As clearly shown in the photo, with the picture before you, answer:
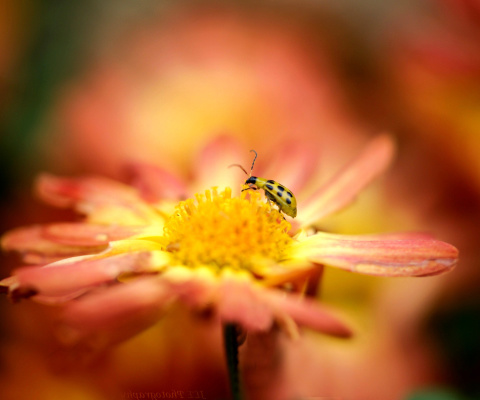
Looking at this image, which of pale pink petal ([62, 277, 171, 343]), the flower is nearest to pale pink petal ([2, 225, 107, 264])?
the flower

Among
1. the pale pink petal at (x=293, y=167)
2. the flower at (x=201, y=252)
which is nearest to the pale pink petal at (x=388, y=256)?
the flower at (x=201, y=252)

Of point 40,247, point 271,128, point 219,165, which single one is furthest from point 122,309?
point 271,128

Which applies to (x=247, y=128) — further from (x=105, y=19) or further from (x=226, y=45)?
(x=105, y=19)

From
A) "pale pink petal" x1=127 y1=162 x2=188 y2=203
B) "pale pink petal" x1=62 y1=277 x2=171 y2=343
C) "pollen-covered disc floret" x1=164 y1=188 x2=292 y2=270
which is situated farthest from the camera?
"pale pink petal" x1=127 y1=162 x2=188 y2=203

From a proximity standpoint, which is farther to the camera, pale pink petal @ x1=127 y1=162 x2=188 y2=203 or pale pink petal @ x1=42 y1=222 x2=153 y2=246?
pale pink petal @ x1=127 y1=162 x2=188 y2=203

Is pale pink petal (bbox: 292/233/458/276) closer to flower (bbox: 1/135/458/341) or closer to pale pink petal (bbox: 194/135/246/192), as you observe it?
flower (bbox: 1/135/458/341)

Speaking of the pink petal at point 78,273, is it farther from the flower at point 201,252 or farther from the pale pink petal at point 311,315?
the pale pink petal at point 311,315

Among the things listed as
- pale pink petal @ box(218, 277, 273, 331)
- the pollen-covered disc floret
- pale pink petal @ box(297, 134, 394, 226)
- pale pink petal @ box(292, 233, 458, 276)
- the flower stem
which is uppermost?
pale pink petal @ box(297, 134, 394, 226)
